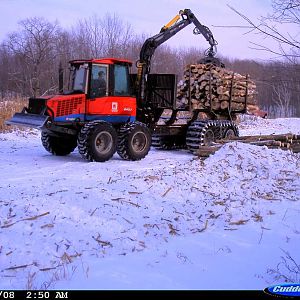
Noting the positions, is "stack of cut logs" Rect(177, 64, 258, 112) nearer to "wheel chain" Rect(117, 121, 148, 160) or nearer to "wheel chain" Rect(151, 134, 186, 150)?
"wheel chain" Rect(151, 134, 186, 150)

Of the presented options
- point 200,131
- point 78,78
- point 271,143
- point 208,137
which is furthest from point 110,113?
point 271,143

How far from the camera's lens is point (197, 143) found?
14.0 metres

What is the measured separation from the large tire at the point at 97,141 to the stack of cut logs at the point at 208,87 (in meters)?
3.92

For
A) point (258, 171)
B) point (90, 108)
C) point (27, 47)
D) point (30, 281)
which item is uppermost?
point (27, 47)

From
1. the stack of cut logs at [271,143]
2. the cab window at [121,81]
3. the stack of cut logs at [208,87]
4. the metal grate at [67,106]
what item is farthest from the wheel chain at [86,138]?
the stack of cut logs at [208,87]

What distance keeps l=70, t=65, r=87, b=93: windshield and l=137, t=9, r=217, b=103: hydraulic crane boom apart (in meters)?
2.59

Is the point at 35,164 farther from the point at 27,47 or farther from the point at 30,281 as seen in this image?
the point at 27,47

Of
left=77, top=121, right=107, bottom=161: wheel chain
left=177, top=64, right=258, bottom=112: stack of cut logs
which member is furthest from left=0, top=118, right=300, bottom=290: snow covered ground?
left=177, top=64, right=258, bottom=112: stack of cut logs

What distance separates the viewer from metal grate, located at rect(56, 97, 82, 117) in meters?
11.3

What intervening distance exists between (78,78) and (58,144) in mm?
2143

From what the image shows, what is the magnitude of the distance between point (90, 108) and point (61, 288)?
783 centimetres

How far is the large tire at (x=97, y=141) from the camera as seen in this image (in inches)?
439

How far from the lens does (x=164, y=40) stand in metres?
14.6

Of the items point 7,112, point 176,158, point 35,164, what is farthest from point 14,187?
point 7,112
